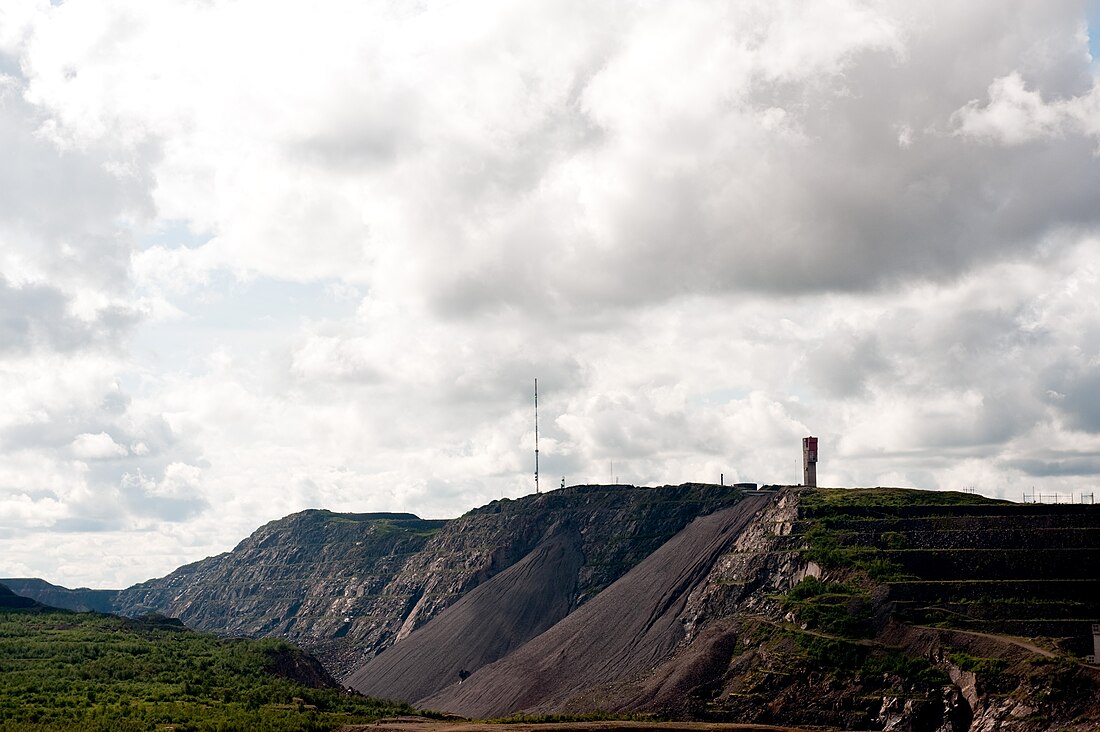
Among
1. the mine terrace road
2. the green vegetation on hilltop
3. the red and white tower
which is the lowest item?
the mine terrace road

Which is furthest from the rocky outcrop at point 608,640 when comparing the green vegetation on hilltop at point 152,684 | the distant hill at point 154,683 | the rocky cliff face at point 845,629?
the green vegetation on hilltop at point 152,684

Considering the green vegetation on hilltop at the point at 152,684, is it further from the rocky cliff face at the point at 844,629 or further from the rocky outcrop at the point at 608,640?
the rocky cliff face at the point at 844,629

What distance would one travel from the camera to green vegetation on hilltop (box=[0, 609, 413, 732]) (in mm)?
98500

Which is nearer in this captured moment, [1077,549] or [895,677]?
[895,677]

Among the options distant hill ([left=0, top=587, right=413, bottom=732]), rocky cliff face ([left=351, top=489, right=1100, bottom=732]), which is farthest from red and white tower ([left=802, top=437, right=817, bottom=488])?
distant hill ([left=0, top=587, right=413, bottom=732])

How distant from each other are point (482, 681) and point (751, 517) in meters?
51.3

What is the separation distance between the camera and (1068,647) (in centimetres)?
12644

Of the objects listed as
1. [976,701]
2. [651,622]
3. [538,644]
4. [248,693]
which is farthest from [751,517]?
[248,693]

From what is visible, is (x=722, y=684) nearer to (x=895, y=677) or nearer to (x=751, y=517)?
(x=895, y=677)

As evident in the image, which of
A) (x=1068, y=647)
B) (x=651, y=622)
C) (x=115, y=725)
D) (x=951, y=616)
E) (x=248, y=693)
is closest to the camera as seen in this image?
(x=115, y=725)

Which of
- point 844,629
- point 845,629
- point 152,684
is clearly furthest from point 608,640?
point 152,684

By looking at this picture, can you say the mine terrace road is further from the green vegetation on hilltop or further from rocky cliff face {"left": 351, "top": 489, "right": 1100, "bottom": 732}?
rocky cliff face {"left": 351, "top": 489, "right": 1100, "bottom": 732}

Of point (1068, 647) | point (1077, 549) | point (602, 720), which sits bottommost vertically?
point (602, 720)

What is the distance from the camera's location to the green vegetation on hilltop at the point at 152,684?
98500 millimetres
